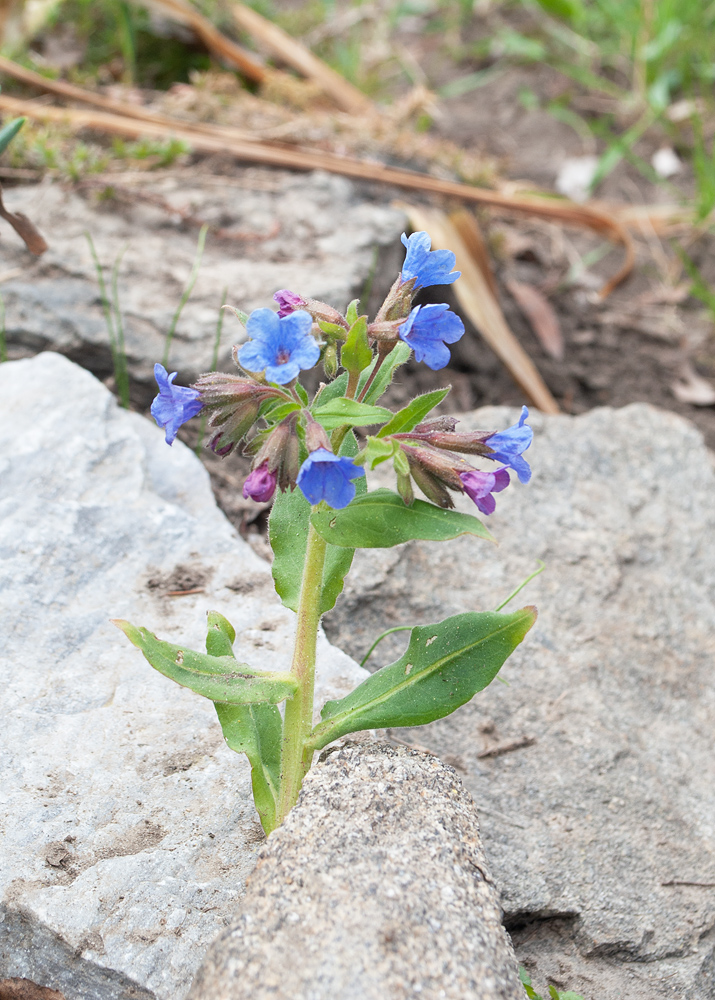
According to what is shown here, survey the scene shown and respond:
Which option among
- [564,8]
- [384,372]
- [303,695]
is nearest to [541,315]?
[384,372]

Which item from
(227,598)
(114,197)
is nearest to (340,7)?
(114,197)

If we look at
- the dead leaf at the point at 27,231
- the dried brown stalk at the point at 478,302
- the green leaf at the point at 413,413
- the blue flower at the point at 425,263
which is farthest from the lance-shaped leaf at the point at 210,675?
the dried brown stalk at the point at 478,302

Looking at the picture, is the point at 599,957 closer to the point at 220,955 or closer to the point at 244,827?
the point at 244,827

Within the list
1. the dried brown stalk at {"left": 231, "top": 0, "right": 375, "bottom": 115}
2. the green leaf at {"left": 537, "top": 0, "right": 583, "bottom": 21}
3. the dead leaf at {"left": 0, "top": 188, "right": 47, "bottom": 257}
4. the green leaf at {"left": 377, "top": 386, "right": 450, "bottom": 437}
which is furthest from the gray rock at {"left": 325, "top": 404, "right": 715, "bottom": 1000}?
the green leaf at {"left": 537, "top": 0, "right": 583, "bottom": 21}

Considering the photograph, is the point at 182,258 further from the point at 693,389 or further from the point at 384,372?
the point at 693,389

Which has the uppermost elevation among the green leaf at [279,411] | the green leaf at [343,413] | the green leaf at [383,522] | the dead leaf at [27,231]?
the green leaf at [343,413]

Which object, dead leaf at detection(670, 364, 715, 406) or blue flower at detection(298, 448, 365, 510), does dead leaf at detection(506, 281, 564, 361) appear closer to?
dead leaf at detection(670, 364, 715, 406)

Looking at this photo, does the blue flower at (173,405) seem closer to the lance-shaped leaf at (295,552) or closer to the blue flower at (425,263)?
the lance-shaped leaf at (295,552)
